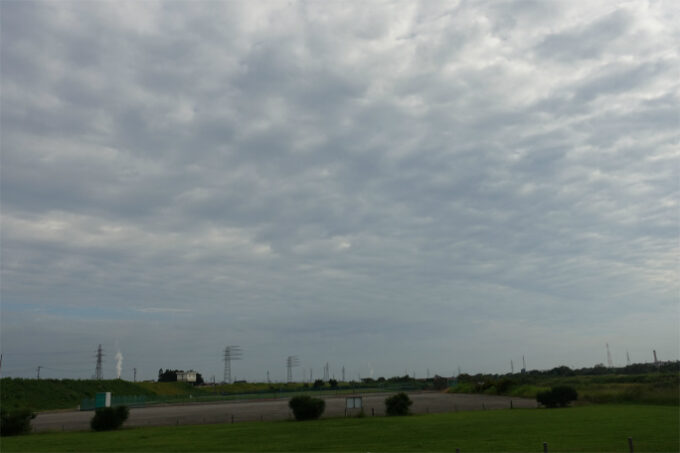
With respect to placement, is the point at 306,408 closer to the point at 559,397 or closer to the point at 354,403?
the point at 354,403

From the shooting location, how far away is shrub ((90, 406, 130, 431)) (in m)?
49.8

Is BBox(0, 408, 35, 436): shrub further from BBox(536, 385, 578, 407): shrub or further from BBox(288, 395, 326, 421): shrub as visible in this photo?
BBox(536, 385, 578, 407): shrub

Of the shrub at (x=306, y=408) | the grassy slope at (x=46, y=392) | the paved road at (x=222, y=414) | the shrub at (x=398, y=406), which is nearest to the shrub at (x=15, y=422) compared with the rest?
the paved road at (x=222, y=414)

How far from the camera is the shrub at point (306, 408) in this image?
53.9 metres

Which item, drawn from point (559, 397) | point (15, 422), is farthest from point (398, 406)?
point (15, 422)

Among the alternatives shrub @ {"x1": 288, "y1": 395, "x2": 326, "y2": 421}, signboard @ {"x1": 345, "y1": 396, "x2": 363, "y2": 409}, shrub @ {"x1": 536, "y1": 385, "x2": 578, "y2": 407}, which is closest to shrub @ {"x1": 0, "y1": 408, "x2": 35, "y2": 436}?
shrub @ {"x1": 288, "y1": 395, "x2": 326, "y2": 421}

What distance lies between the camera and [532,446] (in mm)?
29172

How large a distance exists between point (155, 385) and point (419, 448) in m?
158

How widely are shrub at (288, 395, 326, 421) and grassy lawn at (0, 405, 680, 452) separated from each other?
11.8ft

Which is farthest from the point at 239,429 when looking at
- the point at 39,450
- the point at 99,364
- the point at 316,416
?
the point at 99,364

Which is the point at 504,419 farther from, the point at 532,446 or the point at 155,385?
the point at 155,385

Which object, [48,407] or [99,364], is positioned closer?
[48,407]

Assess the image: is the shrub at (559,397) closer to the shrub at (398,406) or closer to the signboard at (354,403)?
the shrub at (398,406)

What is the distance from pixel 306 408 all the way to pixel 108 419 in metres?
18.9
